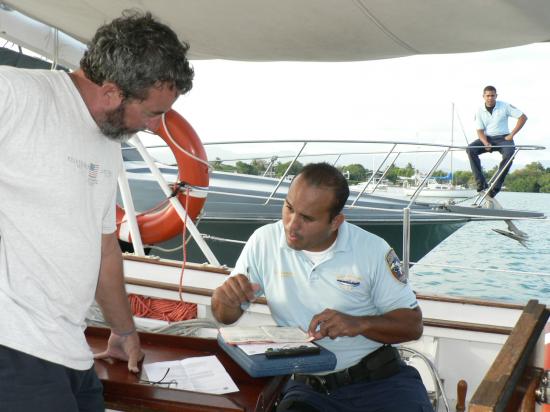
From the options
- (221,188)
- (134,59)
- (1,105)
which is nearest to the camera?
(1,105)

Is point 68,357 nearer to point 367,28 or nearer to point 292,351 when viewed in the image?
point 292,351

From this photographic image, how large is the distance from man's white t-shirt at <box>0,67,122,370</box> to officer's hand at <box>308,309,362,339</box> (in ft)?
2.06

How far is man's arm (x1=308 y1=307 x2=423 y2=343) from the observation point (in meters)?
1.79

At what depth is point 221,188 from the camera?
6812mm

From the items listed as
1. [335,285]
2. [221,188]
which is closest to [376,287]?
[335,285]

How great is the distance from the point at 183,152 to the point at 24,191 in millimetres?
2295

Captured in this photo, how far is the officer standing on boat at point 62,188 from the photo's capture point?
1.30 metres

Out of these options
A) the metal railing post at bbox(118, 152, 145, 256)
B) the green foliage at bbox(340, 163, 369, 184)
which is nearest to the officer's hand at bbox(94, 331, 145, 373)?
the metal railing post at bbox(118, 152, 145, 256)

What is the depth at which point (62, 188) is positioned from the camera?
1.36 meters

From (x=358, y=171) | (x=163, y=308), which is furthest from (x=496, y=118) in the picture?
(x=163, y=308)

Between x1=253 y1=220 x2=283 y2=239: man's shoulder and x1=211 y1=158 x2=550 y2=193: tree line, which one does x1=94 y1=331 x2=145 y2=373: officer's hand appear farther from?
x1=211 y1=158 x2=550 y2=193: tree line

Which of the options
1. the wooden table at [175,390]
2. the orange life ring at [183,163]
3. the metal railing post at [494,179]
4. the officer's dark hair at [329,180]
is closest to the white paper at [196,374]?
the wooden table at [175,390]

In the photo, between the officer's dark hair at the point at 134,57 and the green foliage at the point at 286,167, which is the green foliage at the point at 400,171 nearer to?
the green foliage at the point at 286,167

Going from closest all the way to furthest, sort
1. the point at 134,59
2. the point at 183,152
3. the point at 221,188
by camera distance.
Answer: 1. the point at 134,59
2. the point at 183,152
3. the point at 221,188
